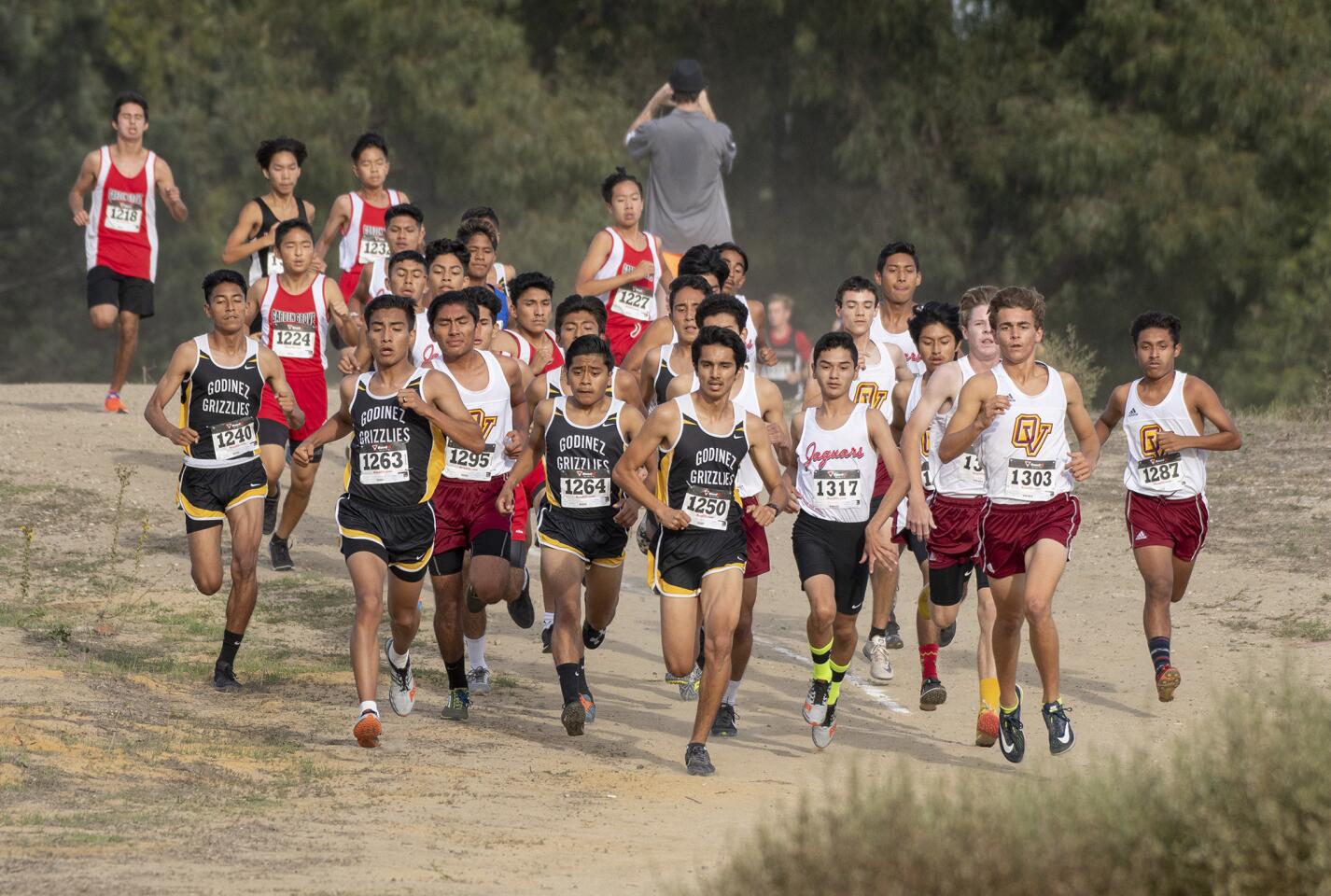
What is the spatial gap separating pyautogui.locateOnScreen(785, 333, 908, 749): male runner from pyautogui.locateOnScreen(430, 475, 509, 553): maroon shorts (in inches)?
59.9

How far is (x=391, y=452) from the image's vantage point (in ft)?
30.8

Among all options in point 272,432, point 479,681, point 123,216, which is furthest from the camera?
point 123,216

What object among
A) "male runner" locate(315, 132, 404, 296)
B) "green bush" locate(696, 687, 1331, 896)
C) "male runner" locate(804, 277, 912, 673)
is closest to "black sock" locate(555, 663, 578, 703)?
"male runner" locate(804, 277, 912, 673)

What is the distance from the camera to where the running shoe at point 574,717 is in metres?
9.12

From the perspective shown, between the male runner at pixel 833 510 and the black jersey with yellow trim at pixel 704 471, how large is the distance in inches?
18.7

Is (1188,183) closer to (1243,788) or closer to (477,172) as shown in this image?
(477,172)

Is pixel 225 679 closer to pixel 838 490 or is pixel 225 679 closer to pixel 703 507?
pixel 703 507

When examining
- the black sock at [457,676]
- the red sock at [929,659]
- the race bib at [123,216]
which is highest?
the race bib at [123,216]

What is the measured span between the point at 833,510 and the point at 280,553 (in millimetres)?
4904

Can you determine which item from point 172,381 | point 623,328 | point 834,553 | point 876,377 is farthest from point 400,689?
point 623,328

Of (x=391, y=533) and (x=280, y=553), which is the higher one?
(x=391, y=533)

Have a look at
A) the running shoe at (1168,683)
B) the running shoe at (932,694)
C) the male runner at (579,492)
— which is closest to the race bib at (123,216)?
the male runner at (579,492)

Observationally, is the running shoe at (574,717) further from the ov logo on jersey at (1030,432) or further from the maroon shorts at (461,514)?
the ov logo on jersey at (1030,432)

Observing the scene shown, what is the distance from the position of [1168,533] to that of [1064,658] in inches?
71.5
